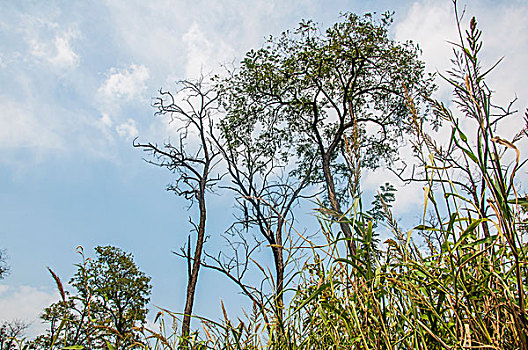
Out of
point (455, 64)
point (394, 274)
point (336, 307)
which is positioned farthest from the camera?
point (336, 307)

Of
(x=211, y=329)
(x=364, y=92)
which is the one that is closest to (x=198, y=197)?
(x=364, y=92)

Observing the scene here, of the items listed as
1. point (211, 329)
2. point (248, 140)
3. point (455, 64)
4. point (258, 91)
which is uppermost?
point (258, 91)

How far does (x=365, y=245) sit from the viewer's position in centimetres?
81

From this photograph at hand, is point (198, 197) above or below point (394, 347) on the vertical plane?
above

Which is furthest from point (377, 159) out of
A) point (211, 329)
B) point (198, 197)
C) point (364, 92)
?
point (211, 329)

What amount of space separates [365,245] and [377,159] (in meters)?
13.1

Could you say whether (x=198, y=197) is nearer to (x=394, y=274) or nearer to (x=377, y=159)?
(x=377, y=159)

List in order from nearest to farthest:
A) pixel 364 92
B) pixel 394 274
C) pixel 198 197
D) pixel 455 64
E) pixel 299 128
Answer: pixel 455 64 → pixel 394 274 → pixel 198 197 → pixel 364 92 → pixel 299 128

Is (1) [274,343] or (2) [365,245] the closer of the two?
(2) [365,245]

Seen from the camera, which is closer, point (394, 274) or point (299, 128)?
point (394, 274)

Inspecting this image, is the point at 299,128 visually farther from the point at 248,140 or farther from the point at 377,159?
the point at 377,159

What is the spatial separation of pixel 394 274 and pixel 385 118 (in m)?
12.7

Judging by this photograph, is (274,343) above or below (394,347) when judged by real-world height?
above

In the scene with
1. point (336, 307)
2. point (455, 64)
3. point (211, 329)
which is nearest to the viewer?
point (455, 64)
